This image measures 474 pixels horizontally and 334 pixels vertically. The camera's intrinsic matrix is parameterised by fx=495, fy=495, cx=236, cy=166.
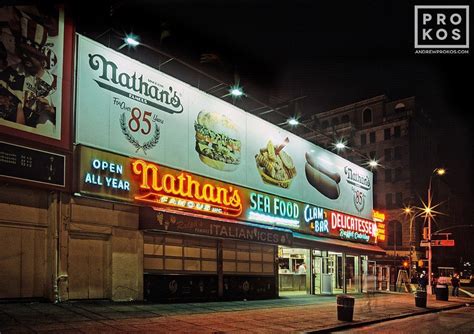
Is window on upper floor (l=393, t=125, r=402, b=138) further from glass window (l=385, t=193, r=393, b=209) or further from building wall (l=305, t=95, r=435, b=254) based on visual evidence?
glass window (l=385, t=193, r=393, b=209)

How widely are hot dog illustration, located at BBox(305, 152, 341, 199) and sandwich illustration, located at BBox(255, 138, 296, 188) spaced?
6.43 feet

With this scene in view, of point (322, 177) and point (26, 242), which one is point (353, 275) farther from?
point (26, 242)

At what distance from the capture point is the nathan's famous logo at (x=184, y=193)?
1814 cm

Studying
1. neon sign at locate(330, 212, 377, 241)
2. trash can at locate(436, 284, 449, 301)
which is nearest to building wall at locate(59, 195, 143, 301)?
neon sign at locate(330, 212, 377, 241)

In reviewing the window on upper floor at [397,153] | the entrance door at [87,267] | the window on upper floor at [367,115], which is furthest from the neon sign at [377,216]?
the window on upper floor at [367,115]

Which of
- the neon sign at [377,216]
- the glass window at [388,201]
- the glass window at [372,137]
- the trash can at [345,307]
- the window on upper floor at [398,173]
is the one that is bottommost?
the trash can at [345,307]

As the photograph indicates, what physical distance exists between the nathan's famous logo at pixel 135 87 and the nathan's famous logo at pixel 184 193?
252 cm

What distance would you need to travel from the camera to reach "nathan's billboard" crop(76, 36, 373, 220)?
1692 cm

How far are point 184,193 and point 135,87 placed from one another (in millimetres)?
4546

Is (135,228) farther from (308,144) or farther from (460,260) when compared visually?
(460,260)

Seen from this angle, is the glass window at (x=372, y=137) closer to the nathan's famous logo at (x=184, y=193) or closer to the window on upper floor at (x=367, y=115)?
the window on upper floor at (x=367, y=115)

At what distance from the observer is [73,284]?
1558cm

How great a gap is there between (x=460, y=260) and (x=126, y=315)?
89333 millimetres

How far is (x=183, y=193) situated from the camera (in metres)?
19.7
